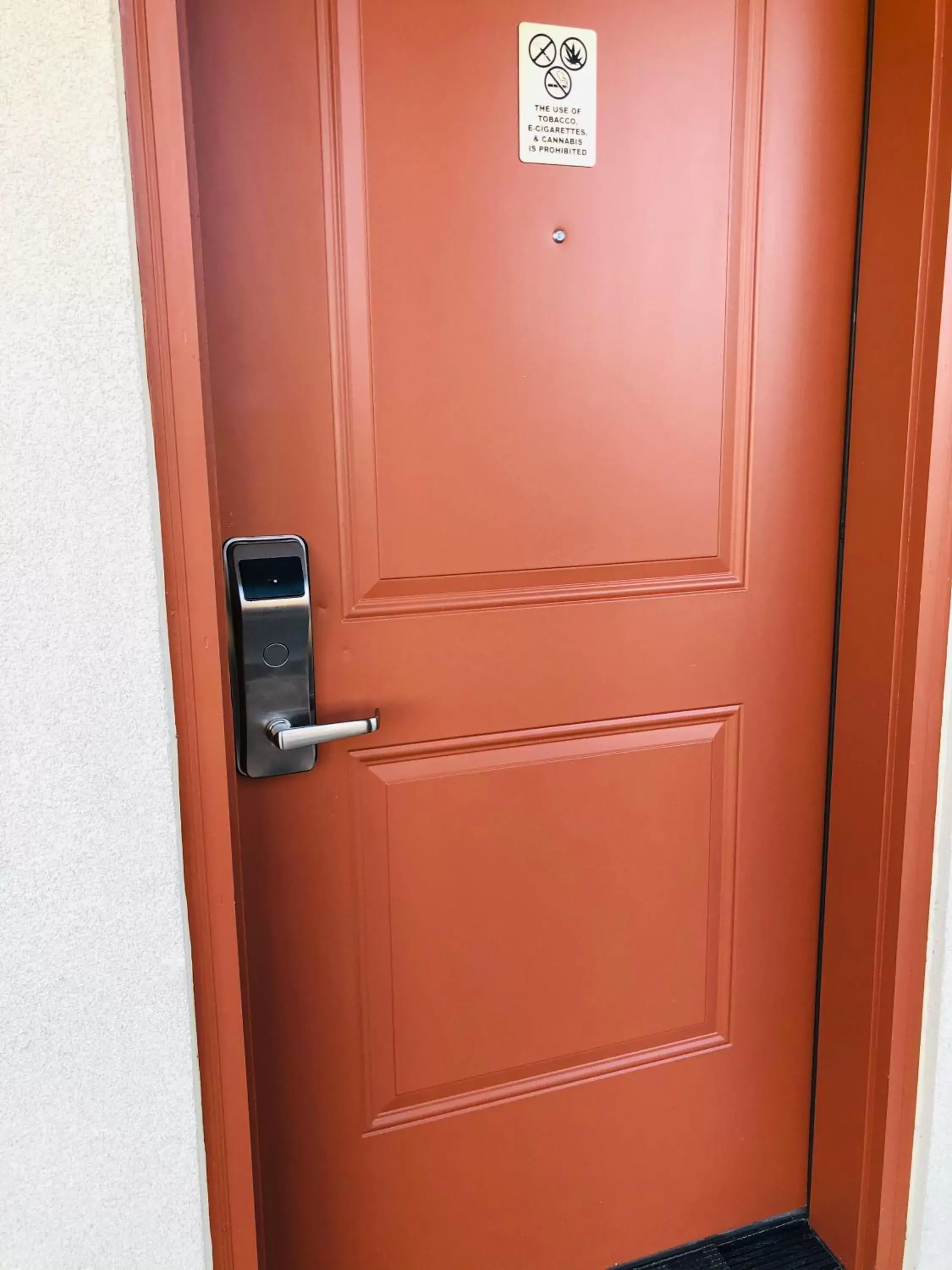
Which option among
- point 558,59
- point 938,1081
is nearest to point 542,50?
point 558,59

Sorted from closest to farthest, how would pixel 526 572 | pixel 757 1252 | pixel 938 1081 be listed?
pixel 526 572 < pixel 938 1081 < pixel 757 1252

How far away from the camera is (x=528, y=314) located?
1.18 metres

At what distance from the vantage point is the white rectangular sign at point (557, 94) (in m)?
1.12

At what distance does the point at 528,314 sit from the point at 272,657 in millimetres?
536

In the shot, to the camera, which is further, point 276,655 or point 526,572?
point 526,572

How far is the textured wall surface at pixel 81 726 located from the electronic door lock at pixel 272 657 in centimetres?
17

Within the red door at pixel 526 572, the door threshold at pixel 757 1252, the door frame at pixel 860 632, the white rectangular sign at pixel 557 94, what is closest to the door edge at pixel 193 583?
the door frame at pixel 860 632

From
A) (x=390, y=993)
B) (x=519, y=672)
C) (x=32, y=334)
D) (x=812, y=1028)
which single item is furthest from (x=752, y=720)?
(x=32, y=334)

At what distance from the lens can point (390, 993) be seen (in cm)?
127

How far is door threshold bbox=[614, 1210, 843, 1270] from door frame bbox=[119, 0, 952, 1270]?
3 cm

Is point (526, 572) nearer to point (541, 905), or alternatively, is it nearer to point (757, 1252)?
point (541, 905)

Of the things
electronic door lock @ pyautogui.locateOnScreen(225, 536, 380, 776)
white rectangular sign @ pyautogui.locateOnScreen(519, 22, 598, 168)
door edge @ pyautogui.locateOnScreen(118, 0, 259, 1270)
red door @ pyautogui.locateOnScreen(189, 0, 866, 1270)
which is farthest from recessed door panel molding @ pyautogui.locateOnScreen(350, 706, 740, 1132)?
white rectangular sign @ pyautogui.locateOnScreen(519, 22, 598, 168)

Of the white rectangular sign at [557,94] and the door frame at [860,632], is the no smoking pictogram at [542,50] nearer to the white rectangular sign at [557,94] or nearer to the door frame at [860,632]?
the white rectangular sign at [557,94]

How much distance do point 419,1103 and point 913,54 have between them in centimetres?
153
